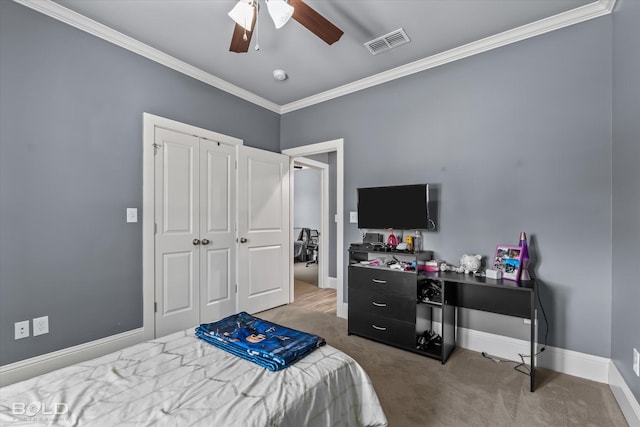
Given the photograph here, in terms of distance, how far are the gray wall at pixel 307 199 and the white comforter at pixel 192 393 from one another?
5699 millimetres

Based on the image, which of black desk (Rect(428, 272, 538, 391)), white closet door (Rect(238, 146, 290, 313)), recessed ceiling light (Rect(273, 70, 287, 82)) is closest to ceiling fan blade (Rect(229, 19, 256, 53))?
recessed ceiling light (Rect(273, 70, 287, 82))

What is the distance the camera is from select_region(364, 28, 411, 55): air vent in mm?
2582

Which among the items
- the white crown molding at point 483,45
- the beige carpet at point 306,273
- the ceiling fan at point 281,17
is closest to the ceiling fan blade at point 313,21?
the ceiling fan at point 281,17

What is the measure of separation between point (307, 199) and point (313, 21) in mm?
Result: 5692

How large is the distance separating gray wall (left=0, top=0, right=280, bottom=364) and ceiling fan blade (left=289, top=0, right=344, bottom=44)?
72.0 inches

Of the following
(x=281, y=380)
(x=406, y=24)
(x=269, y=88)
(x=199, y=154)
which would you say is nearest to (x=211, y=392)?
(x=281, y=380)

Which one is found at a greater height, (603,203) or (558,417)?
(603,203)

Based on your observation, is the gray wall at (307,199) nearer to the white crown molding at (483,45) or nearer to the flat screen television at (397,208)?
the white crown molding at (483,45)

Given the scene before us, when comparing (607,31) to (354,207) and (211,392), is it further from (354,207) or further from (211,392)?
(211,392)

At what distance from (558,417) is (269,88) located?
3967mm

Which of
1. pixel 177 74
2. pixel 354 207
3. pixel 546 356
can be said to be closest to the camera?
pixel 546 356

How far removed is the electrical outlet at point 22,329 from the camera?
6.89 feet

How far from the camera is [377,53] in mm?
2887

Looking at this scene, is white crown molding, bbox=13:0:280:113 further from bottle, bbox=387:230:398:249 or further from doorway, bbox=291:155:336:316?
bottle, bbox=387:230:398:249
